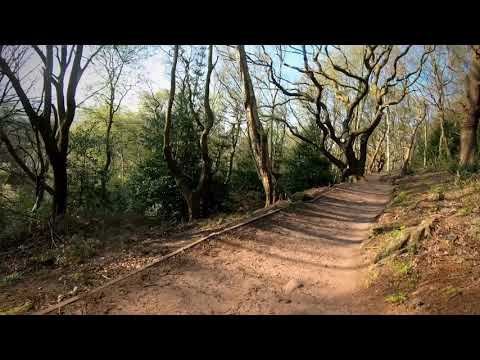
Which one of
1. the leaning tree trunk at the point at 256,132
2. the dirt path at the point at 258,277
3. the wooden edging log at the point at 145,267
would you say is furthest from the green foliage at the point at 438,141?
the wooden edging log at the point at 145,267

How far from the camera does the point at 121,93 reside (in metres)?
19.2

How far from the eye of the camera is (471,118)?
9484 millimetres

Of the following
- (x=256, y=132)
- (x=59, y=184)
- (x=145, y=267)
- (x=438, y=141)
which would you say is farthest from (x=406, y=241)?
(x=438, y=141)

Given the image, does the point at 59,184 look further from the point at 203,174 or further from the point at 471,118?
the point at 471,118

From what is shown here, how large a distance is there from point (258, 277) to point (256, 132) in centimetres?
574

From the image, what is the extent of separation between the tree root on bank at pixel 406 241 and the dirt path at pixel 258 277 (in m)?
0.43

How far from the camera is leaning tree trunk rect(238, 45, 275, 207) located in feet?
30.6

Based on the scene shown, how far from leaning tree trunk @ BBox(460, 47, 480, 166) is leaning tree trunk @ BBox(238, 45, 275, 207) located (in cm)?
623

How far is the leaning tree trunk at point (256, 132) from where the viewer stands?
933 centimetres

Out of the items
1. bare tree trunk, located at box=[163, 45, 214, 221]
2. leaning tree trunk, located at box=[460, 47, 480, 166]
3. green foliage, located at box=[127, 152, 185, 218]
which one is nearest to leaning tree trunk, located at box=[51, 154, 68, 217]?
green foliage, located at box=[127, 152, 185, 218]
